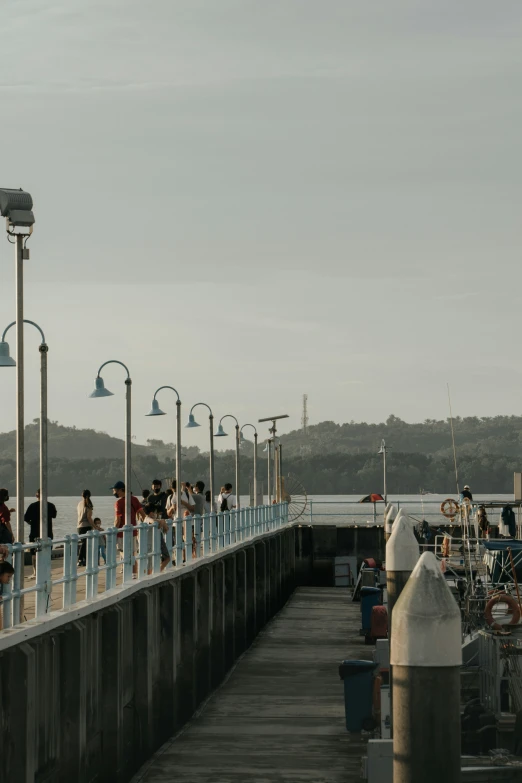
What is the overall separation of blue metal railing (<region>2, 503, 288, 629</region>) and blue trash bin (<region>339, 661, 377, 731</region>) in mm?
3835

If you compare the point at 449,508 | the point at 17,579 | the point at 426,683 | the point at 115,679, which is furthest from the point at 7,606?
the point at 449,508

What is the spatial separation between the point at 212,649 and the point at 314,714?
4.17 m

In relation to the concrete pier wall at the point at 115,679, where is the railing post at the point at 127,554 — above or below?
above

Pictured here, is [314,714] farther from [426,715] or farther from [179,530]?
[426,715]

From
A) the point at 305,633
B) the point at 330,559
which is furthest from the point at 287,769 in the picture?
the point at 330,559

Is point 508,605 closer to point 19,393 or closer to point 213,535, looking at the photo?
point 213,535

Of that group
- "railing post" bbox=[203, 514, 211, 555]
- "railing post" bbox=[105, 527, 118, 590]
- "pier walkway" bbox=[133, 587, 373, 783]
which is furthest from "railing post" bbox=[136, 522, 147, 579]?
"railing post" bbox=[203, 514, 211, 555]

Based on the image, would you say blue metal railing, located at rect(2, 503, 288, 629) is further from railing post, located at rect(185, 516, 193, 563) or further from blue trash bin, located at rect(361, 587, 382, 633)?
blue trash bin, located at rect(361, 587, 382, 633)

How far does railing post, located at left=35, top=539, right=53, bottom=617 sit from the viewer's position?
15.6m

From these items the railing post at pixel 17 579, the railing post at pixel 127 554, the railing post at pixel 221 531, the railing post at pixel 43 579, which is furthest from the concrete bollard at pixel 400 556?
the railing post at pixel 221 531

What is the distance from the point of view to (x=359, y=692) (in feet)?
80.1

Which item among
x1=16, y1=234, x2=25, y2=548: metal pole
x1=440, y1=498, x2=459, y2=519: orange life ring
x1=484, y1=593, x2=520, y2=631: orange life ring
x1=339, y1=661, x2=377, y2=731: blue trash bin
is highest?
x1=16, y1=234, x2=25, y2=548: metal pole

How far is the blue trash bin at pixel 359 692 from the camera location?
24.1 meters

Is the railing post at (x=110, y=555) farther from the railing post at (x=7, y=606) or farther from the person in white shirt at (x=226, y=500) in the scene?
the person in white shirt at (x=226, y=500)
